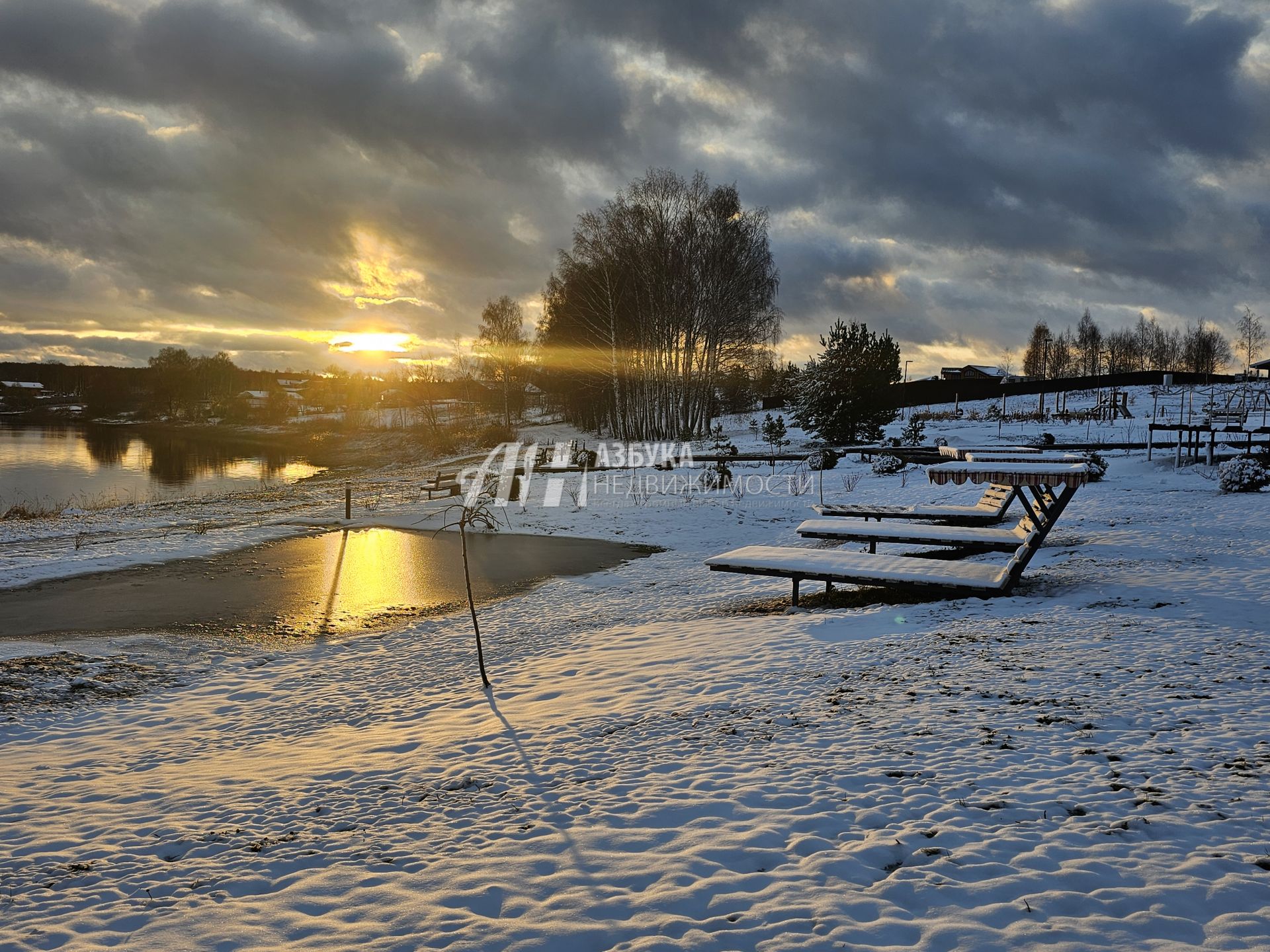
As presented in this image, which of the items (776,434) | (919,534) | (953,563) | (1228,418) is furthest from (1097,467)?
(1228,418)

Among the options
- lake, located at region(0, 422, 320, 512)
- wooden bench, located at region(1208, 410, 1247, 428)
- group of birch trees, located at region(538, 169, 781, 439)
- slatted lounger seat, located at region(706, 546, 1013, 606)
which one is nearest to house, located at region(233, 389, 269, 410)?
lake, located at region(0, 422, 320, 512)

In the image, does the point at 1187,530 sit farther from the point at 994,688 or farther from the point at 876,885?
the point at 876,885

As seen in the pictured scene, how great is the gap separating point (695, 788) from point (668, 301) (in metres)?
27.0

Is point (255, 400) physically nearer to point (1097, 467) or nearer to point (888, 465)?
point (888, 465)

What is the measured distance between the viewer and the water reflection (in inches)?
1035

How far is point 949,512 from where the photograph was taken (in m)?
10.5

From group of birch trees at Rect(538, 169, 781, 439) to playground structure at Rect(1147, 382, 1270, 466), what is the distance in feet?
49.5

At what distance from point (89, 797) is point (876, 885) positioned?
437 centimetres

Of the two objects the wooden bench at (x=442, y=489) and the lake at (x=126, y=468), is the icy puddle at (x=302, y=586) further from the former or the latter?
the lake at (x=126, y=468)

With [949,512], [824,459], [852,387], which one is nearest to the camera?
[949,512]

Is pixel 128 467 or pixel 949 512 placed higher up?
pixel 949 512

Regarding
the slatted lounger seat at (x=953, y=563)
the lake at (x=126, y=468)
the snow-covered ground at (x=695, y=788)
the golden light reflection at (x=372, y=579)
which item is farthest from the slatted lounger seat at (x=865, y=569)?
the lake at (x=126, y=468)

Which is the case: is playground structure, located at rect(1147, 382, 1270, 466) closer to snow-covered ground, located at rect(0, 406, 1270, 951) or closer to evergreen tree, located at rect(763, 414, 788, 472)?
evergreen tree, located at rect(763, 414, 788, 472)

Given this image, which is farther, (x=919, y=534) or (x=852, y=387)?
(x=852, y=387)
